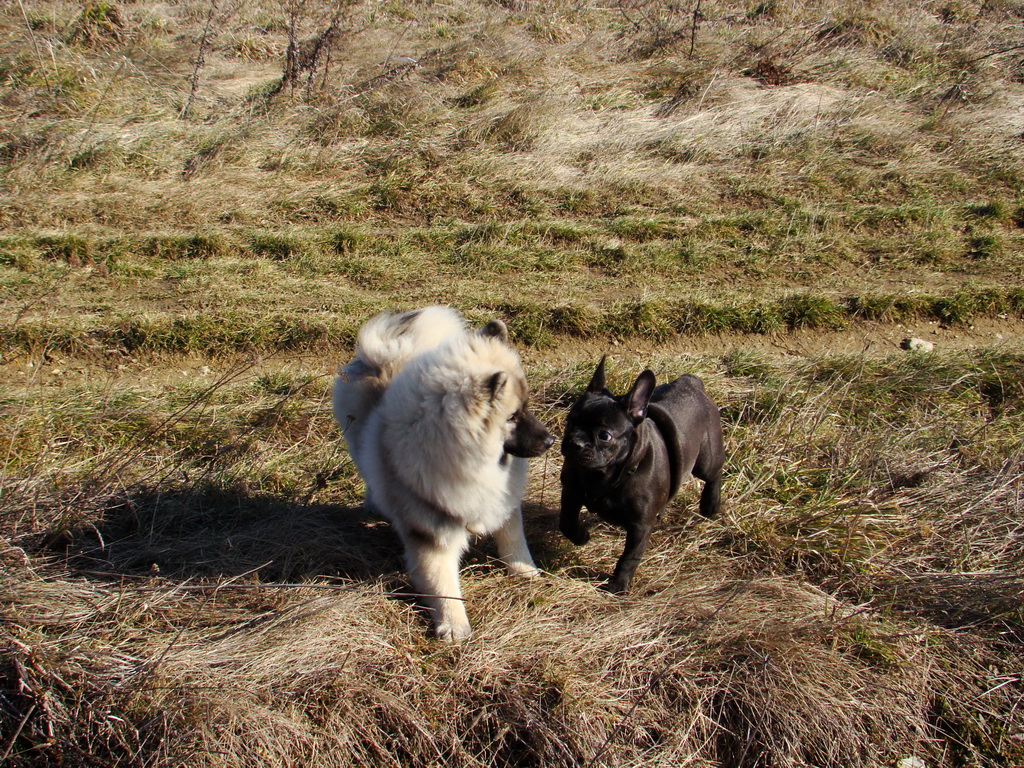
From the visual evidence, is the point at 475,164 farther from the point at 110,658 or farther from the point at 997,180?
the point at 110,658

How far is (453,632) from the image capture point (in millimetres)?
3238

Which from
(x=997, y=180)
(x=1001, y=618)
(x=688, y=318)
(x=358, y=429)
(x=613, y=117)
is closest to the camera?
(x=1001, y=618)

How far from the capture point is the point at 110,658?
2803 mm

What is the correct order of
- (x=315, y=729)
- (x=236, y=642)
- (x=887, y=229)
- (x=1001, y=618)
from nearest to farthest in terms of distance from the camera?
1. (x=315, y=729)
2. (x=236, y=642)
3. (x=1001, y=618)
4. (x=887, y=229)

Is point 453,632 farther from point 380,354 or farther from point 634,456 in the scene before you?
point 380,354

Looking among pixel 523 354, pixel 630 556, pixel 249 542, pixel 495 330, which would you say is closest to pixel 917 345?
pixel 523 354

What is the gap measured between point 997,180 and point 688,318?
14.6 ft

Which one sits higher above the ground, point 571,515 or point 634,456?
point 634,456

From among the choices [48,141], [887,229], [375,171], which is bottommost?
[887,229]

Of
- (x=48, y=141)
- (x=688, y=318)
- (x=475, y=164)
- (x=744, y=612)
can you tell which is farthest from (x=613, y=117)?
(x=744, y=612)

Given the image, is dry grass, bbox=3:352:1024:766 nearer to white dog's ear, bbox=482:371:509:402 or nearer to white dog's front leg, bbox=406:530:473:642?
white dog's front leg, bbox=406:530:473:642

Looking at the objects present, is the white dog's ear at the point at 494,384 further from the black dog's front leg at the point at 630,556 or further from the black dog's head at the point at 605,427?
the black dog's front leg at the point at 630,556

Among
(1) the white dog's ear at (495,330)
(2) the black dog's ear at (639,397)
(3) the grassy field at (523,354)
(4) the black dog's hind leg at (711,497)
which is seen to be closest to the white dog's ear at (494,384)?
(1) the white dog's ear at (495,330)

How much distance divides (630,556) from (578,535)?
311 millimetres
